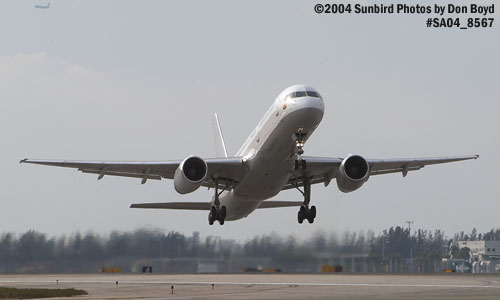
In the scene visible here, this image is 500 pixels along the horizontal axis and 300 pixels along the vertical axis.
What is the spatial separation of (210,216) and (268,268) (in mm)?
20757

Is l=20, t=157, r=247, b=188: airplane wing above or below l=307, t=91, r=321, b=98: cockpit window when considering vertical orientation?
below

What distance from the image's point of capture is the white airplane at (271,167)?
34.8m

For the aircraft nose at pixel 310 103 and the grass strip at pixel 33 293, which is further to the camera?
the grass strip at pixel 33 293

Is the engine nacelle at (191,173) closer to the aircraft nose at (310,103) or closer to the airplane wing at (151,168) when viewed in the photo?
the airplane wing at (151,168)

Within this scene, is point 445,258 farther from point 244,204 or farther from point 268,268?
point 244,204

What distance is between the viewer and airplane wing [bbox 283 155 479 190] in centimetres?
4000

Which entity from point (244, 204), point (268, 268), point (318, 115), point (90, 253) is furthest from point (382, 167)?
point (90, 253)

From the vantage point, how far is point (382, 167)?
1727 inches

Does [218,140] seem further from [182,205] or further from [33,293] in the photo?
[33,293]

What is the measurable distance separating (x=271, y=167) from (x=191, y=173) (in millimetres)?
4274

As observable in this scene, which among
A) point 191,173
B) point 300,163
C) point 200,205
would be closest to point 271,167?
point 300,163

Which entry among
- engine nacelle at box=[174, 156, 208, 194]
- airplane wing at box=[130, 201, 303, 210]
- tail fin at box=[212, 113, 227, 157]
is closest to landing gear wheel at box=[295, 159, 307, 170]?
engine nacelle at box=[174, 156, 208, 194]

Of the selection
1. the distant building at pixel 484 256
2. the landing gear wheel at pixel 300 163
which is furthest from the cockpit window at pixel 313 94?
the distant building at pixel 484 256

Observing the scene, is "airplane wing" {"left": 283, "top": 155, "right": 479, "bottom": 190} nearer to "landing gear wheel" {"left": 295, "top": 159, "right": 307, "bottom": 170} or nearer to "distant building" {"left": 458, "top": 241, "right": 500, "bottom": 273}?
"landing gear wheel" {"left": 295, "top": 159, "right": 307, "bottom": 170}
